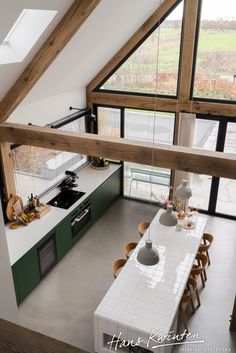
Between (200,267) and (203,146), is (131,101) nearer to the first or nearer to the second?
(203,146)

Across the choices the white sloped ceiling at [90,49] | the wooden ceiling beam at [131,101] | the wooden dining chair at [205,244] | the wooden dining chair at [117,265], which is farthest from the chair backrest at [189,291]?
the white sloped ceiling at [90,49]

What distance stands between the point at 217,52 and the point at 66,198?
4254mm

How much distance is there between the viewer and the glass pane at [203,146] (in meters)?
7.49

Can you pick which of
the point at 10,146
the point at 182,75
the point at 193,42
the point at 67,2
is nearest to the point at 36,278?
the point at 10,146

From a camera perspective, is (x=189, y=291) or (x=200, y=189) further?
(x=200, y=189)

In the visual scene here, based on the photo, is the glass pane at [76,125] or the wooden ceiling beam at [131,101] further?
the glass pane at [76,125]

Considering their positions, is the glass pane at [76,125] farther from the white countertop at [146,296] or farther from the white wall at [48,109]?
the white countertop at [146,296]

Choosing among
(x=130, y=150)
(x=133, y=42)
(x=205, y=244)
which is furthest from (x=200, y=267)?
(x=133, y=42)

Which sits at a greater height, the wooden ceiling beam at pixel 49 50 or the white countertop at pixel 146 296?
the wooden ceiling beam at pixel 49 50

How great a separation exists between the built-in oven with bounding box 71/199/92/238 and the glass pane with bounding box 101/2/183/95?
2.85 m

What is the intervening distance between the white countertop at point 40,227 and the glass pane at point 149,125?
1355 millimetres

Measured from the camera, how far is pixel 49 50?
4.66 meters

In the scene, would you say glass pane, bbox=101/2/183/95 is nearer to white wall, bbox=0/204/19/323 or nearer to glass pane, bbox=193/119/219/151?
glass pane, bbox=193/119/219/151

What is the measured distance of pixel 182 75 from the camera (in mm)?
7137
